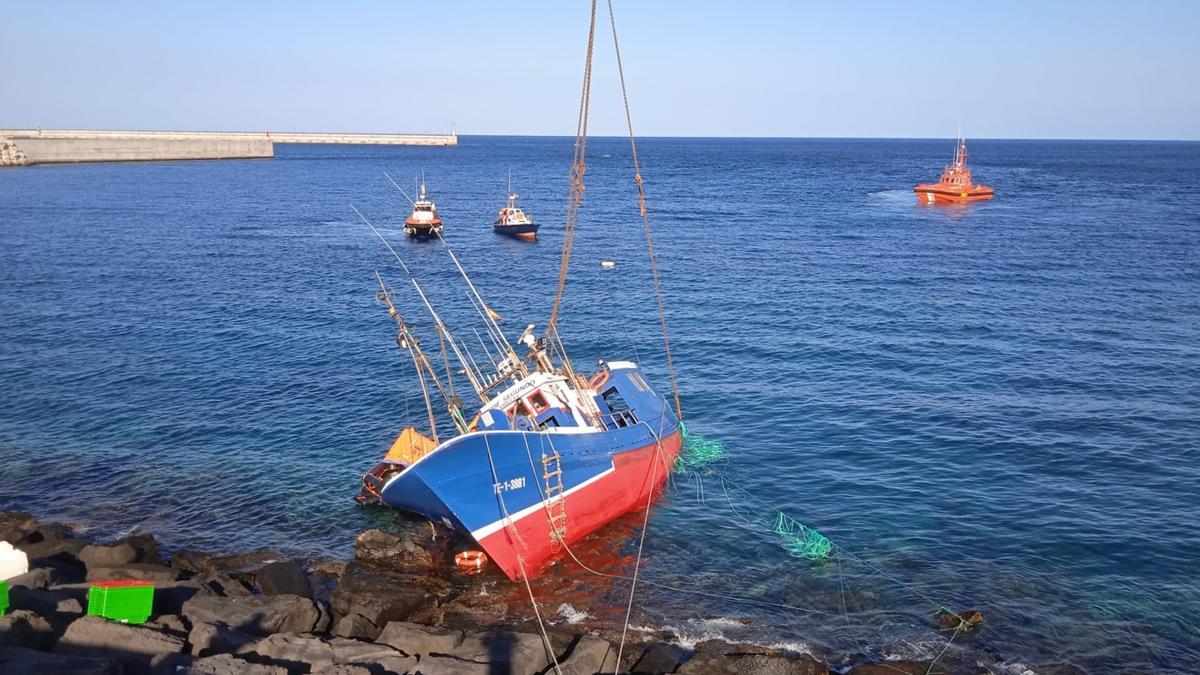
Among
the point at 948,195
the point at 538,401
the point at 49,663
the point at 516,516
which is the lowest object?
the point at 516,516

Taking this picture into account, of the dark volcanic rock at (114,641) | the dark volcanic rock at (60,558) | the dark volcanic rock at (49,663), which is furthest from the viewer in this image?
the dark volcanic rock at (60,558)

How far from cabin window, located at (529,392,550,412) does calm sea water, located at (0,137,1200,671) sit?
13.6ft

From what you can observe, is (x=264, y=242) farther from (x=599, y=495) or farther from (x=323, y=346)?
(x=599, y=495)

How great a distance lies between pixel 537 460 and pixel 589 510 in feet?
9.55

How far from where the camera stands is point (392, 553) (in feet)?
75.5

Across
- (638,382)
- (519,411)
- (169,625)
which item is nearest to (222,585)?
(169,625)

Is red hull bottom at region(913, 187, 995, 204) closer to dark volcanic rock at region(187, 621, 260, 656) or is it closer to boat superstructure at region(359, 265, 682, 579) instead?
boat superstructure at region(359, 265, 682, 579)

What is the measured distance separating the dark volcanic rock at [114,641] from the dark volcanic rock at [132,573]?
4017mm

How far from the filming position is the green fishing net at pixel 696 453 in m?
29.9

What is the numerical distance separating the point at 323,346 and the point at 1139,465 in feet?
111

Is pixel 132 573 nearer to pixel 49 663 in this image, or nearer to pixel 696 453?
pixel 49 663

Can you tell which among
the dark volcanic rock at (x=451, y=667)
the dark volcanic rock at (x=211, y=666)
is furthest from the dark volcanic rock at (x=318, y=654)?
the dark volcanic rock at (x=211, y=666)

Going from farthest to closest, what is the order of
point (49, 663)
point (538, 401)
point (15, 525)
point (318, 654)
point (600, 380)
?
1. point (600, 380)
2. point (538, 401)
3. point (15, 525)
4. point (318, 654)
5. point (49, 663)

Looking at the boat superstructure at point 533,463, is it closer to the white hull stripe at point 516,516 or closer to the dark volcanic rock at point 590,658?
the white hull stripe at point 516,516
